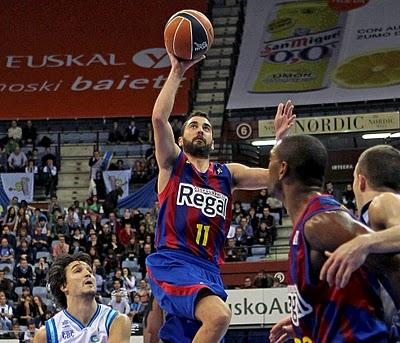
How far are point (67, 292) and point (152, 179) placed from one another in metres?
16.1

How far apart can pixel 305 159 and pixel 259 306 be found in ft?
42.6

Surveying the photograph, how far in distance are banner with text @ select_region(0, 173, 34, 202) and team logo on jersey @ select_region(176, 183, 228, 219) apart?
697 inches

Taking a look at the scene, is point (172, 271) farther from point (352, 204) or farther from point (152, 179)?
point (152, 179)

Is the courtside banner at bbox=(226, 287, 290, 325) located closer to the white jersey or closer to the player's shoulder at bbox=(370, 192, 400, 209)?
the white jersey

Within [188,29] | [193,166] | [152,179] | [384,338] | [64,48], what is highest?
[64,48]

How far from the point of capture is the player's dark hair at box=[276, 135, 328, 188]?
12.4 ft

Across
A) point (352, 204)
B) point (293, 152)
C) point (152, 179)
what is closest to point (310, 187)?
point (293, 152)

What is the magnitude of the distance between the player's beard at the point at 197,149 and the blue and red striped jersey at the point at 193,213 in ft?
0.26

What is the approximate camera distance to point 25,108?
28.0 meters

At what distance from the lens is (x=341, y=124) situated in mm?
24562

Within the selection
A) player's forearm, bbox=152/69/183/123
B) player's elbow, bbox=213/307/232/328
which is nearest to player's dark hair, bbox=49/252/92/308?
player's forearm, bbox=152/69/183/123

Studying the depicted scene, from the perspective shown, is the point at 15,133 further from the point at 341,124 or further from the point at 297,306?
the point at 297,306

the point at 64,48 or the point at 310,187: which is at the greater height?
the point at 64,48

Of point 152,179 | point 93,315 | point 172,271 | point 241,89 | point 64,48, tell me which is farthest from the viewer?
point 64,48
